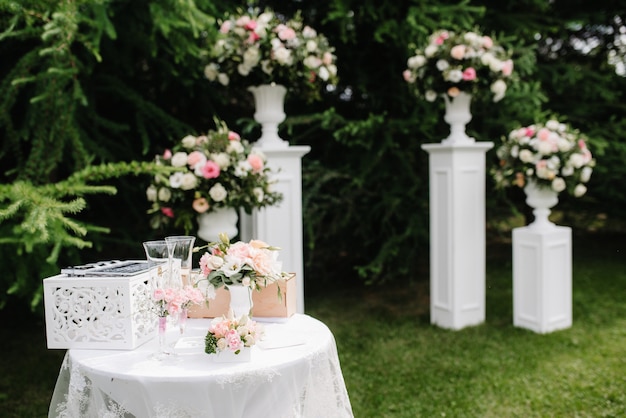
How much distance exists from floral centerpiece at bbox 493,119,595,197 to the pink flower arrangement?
3.03m

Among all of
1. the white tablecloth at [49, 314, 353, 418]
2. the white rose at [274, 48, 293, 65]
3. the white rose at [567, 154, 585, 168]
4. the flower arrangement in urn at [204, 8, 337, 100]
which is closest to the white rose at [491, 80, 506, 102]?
the white rose at [567, 154, 585, 168]

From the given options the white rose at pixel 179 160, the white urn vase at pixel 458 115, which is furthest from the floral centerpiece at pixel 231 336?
the white urn vase at pixel 458 115

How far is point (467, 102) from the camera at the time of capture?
451cm

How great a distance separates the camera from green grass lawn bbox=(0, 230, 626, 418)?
10.8 ft

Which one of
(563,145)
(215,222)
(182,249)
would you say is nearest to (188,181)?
(215,222)

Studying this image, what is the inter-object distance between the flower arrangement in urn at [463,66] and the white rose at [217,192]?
75.0 inches

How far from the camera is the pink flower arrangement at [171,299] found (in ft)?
6.22

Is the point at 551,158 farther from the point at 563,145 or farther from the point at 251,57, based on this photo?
the point at 251,57

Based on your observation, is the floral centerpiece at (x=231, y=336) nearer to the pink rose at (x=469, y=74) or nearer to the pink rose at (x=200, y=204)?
the pink rose at (x=200, y=204)

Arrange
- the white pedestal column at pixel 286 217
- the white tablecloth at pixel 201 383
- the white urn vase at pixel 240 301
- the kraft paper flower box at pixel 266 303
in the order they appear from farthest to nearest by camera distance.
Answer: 1. the white pedestal column at pixel 286 217
2. the kraft paper flower box at pixel 266 303
3. the white urn vase at pixel 240 301
4. the white tablecloth at pixel 201 383

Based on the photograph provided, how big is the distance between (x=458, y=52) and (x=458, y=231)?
1.30 metres

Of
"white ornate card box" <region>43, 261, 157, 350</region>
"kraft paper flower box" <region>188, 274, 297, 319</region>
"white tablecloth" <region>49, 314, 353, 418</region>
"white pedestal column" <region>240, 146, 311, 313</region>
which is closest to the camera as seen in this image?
"white tablecloth" <region>49, 314, 353, 418</region>

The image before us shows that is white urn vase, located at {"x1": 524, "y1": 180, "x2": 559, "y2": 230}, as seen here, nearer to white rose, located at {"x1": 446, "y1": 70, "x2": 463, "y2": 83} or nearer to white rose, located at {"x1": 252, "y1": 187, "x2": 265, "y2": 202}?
white rose, located at {"x1": 446, "y1": 70, "x2": 463, "y2": 83}

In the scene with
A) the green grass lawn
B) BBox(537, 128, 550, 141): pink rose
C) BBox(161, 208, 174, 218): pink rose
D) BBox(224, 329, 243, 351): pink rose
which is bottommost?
the green grass lawn
